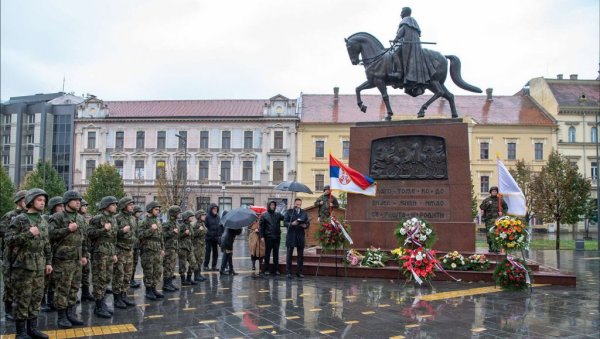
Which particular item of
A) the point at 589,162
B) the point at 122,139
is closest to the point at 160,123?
the point at 122,139

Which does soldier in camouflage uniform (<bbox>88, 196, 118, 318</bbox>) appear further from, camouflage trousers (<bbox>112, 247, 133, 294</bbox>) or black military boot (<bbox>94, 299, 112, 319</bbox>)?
camouflage trousers (<bbox>112, 247, 133, 294</bbox>)

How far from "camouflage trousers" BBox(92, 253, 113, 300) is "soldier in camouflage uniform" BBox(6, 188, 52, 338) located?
1298mm

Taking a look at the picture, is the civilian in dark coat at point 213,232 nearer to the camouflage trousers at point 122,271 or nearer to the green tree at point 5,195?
the camouflage trousers at point 122,271

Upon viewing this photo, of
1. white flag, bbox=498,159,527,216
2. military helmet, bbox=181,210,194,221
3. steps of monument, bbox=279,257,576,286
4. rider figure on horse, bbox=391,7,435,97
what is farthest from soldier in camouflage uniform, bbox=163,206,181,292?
white flag, bbox=498,159,527,216

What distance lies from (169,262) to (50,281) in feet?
7.76

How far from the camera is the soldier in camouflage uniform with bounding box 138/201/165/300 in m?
9.13

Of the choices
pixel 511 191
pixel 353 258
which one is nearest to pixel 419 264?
pixel 353 258

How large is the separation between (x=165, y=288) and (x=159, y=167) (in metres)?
43.6

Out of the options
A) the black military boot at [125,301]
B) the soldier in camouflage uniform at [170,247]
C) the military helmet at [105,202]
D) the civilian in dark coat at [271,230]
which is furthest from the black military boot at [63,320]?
the civilian in dark coat at [271,230]

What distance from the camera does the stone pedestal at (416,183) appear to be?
1211cm

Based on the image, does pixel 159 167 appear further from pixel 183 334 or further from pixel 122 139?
pixel 183 334

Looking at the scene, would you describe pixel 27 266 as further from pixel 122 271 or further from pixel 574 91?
pixel 574 91

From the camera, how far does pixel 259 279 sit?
456 inches

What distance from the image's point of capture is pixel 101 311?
7645 mm
